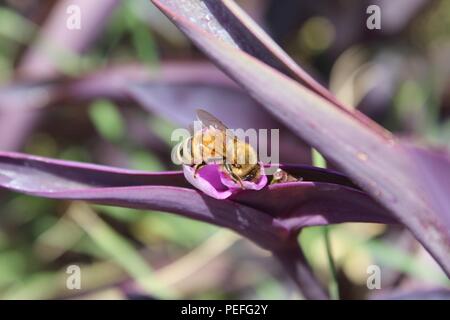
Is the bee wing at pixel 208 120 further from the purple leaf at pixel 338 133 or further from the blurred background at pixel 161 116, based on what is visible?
the blurred background at pixel 161 116

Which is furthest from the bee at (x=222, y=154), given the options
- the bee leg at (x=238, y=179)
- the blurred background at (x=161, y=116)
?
the blurred background at (x=161, y=116)

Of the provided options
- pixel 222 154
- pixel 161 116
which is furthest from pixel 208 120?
pixel 161 116

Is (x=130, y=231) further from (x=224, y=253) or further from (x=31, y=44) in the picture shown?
(x=31, y=44)

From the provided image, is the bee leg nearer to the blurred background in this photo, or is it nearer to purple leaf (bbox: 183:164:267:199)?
purple leaf (bbox: 183:164:267:199)

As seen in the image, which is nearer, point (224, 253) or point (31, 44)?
point (224, 253)

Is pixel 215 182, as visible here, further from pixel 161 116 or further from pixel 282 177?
pixel 161 116

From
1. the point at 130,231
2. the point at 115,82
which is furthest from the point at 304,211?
the point at 130,231
